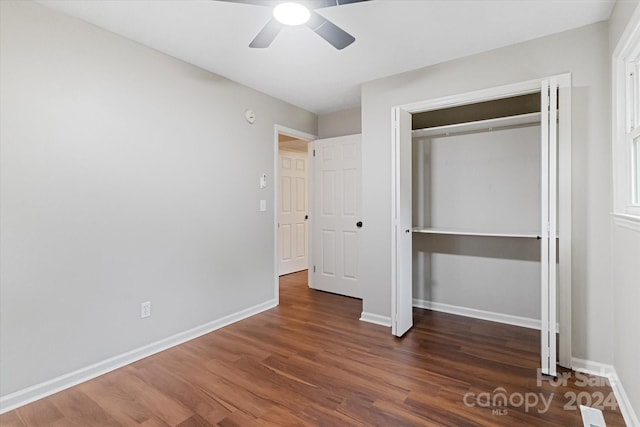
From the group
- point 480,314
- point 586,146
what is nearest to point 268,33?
point 586,146

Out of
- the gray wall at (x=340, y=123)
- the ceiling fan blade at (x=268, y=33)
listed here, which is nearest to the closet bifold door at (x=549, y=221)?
the ceiling fan blade at (x=268, y=33)

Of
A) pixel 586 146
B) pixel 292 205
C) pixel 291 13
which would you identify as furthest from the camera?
pixel 292 205

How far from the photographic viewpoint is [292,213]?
5598 mm

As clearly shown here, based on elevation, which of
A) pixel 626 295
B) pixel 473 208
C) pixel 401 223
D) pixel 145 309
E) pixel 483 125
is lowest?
pixel 145 309

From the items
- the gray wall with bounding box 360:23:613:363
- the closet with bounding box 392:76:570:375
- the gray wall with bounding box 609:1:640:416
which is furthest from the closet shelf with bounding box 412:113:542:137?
the gray wall with bounding box 609:1:640:416

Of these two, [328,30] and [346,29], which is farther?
[346,29]

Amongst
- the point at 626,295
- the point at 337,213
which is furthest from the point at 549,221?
the point at 337,213

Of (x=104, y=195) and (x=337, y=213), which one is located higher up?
(x=104, y=195)

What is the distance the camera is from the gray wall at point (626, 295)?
1.65m

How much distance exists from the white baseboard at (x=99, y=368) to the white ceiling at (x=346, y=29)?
2371 mm

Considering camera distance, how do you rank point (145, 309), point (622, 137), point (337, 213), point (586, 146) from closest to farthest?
point (622, 137) < point (586, 146) < point (145, 309) < point (337, 213)

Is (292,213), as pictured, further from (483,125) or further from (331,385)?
(331,385)

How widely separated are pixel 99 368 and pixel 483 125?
3763 millimetres

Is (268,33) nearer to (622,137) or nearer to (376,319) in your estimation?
(622,137)
